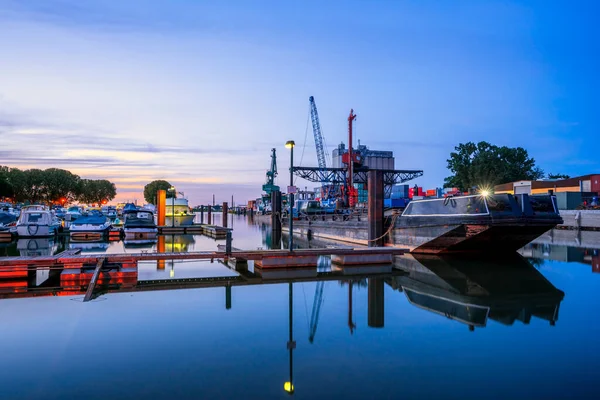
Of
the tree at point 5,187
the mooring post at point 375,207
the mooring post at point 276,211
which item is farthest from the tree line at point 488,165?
the tree at point 5,187

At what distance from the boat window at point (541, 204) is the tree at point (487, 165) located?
6185 centimetres

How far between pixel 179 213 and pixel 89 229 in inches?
855

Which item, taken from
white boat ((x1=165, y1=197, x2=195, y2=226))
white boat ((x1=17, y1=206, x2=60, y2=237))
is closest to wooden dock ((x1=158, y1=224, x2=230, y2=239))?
white boat ((x1=165, y1=197, x2=195, y2=226))

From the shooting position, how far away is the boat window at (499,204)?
19.1 metres

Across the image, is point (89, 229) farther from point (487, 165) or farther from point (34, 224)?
point (487, 165)

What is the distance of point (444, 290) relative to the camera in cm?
1391

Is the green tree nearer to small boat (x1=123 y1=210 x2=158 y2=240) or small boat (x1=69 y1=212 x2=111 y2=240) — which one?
small boat (x1=69 y1=212 x2=111 y2=240)

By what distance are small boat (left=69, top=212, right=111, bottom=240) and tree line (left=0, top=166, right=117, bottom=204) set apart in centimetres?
7648

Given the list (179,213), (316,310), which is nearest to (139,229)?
(179,213)

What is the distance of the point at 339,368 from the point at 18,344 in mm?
6538

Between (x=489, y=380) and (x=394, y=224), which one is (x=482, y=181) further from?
(x=489, y=380)

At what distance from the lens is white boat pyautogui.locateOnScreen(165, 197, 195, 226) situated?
56.9 m

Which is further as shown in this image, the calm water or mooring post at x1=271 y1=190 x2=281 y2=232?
mooring post at x1=271 y1=190 x2=281 y2=232

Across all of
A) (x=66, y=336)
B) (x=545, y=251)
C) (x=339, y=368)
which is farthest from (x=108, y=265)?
(x=545, y=251)
